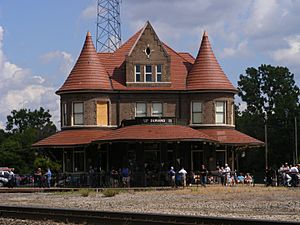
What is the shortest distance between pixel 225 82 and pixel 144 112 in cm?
648

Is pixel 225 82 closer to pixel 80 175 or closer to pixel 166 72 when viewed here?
pixel 166 72

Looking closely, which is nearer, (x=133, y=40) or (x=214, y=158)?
(x=214, y=158)

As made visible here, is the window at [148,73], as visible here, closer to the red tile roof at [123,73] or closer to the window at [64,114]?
the red tile roof at [123,73]

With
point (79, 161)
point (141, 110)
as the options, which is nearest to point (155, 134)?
point (141, 110)

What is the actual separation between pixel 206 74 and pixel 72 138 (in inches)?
435

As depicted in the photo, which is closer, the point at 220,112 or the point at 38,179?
the point at 38,179

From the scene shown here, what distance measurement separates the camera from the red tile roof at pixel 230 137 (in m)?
54.1

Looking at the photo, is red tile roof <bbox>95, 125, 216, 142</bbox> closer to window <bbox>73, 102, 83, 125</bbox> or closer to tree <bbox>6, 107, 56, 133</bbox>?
window <bbox>73, 102, 83, 125</bbox>

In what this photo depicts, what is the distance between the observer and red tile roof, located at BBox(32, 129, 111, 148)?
53469 mm

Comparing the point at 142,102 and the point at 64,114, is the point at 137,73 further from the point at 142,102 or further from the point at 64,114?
the point at 64,114

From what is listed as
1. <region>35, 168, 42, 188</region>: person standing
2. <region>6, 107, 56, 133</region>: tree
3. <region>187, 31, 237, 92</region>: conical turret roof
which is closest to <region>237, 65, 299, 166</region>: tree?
<region>187, 31, 237, 92</region>: conical turret roof

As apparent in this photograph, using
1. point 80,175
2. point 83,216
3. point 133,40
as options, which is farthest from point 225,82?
point 83,216

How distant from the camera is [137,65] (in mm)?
55781

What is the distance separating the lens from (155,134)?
161 ft
